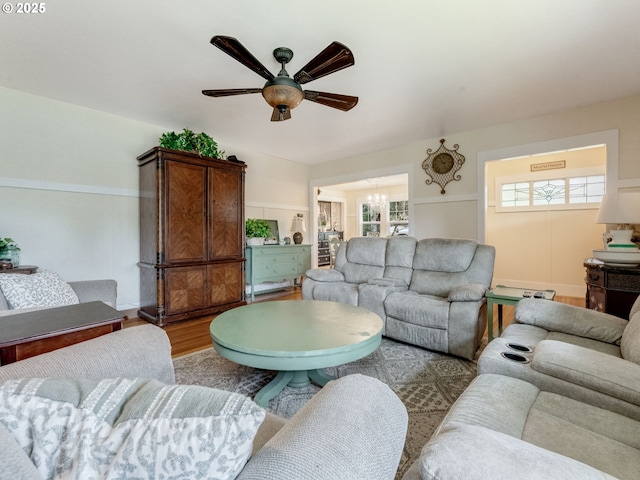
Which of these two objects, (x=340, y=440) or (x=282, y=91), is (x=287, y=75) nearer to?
(x=282, y=91)

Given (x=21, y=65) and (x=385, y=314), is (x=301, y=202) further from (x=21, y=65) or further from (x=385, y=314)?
(x=21, y=65)

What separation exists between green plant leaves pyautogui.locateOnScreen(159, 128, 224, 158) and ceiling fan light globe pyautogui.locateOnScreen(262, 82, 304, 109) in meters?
1.94

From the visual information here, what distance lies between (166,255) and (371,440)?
3.36 m

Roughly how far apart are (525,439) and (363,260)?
284 centimetres

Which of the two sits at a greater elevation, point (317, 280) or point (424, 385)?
point (317, 280)

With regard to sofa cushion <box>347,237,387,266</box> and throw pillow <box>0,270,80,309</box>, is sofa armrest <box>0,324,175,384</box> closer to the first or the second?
throw pillow <box>0,270,80,309</box>

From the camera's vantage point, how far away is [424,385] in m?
2.00

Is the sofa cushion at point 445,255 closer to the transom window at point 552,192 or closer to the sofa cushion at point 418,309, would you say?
the sofa cushion at point 418,309

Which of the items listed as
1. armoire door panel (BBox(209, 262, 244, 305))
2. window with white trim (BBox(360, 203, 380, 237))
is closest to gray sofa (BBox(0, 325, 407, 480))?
armoire door panel (BBox(209, 262, 244, 305))

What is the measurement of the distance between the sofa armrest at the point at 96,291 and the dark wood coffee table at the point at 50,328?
682 millimetres

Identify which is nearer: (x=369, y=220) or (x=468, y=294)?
(x=468, y=294)

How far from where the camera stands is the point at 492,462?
1.98ft

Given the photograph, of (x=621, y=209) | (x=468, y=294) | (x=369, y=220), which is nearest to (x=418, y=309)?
(x=468, y=294)

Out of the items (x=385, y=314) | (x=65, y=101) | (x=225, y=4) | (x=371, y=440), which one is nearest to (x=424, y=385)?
(x=385, y=314)
